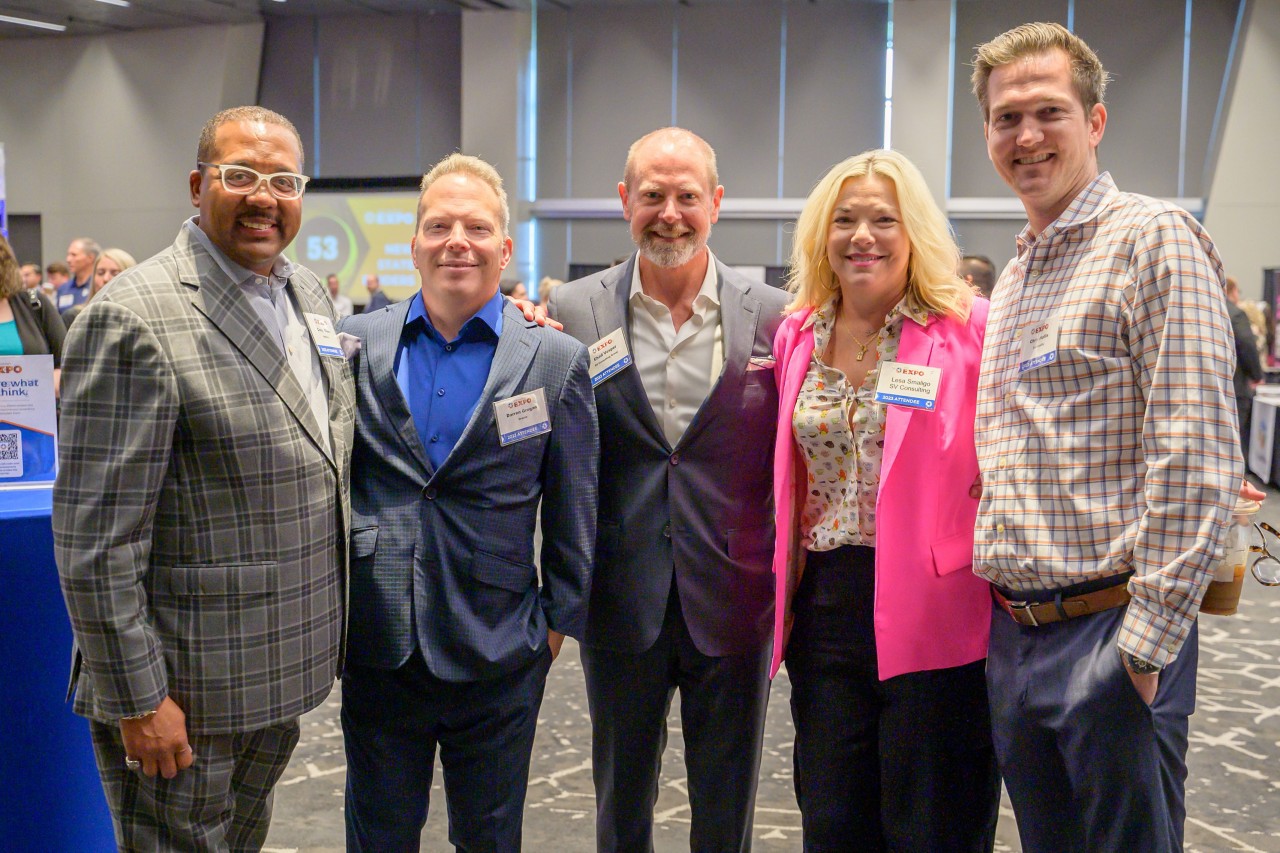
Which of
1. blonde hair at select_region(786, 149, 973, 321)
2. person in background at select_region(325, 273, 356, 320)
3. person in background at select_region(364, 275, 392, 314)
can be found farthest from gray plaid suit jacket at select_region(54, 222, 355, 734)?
person in background at select_region(325, 273, 356, 320)

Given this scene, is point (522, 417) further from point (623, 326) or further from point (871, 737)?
point (871, 737)

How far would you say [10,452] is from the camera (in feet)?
8.47

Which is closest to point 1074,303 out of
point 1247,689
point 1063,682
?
point 1063,682

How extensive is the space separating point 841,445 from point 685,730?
78 cm

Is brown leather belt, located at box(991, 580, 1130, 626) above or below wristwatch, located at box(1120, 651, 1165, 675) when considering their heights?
above

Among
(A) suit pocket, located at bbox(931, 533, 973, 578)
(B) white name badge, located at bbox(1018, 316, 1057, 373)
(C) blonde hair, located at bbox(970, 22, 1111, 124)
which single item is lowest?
(A) suit pocket, located at bbox(931, 533, 973, 578)

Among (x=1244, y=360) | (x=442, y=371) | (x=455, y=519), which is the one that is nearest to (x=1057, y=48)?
→ (x=442, y=371)

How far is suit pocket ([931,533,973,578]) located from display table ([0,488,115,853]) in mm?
1864

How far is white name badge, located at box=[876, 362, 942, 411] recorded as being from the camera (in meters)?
2.11

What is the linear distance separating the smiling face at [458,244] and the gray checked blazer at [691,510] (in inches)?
14.7

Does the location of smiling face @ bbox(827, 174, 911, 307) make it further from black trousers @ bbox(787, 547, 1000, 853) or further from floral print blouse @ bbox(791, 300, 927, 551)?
black trousers @ bbox(787, 547, 1000, 853)

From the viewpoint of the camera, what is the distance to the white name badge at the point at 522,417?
2104mm

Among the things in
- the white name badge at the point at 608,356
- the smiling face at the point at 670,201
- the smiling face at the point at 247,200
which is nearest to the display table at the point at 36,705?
the smiling face at the point at 247,200

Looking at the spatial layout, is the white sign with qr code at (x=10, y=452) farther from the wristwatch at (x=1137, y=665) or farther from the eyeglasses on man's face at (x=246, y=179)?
the wristwatch at (x=1137, y=665)
